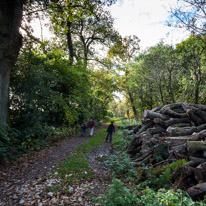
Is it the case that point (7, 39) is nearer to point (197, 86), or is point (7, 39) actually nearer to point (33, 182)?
point (33, 182)

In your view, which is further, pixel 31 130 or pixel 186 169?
pixel 31 130

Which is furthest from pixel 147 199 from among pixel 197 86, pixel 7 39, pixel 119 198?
pixel 197 86

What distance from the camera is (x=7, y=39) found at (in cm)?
645

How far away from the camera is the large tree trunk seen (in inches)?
251

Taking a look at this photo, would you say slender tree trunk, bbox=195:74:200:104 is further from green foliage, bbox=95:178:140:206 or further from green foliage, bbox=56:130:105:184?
green foliage, bbox=95:178:140:206

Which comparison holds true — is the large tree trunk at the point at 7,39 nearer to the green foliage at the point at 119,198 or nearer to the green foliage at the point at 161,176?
the green foliage at the point at 119,198

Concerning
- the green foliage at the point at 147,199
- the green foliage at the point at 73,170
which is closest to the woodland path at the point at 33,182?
the green foliage at the point at 73,170

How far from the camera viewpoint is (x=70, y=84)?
1305cm

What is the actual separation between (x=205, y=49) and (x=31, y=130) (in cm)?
1468

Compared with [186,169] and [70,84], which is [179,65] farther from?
[186,169]

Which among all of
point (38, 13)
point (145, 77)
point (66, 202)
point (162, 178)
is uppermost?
point (38, 13)

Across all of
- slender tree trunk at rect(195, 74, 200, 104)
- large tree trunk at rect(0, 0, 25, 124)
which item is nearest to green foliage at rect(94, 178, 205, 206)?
large tree trunk at rect(0, 0, 25, 124)

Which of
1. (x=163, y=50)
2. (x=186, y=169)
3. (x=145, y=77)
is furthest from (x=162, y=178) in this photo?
(x=145, y=77)

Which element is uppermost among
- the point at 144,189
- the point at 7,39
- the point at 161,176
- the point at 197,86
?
the point at 7,39
